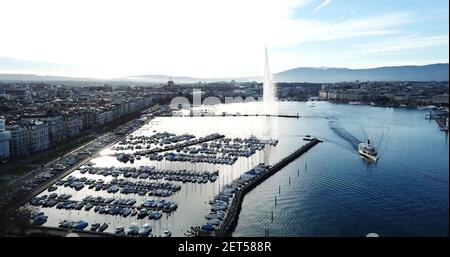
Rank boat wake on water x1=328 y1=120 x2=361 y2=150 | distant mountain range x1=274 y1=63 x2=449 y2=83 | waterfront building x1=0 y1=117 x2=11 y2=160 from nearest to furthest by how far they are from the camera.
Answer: waterfront building x1=0 y1=117 x2=11 y2=160
boat wake on water x1=328 y1=120 x2=361 y2=150
distant mountain range x1=274 y1=63 x2=449 y2=83

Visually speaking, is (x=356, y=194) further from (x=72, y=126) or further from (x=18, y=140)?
(x=72, y=126)

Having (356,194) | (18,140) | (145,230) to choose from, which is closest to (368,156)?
(356,194)

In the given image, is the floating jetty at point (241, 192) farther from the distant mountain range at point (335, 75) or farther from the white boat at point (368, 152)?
the distant mountain range at point (335, 75)

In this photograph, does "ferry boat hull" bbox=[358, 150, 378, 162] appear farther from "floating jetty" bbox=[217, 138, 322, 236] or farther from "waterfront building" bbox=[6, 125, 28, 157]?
"waterfront building" bbox=[6, 125, 28, 157]

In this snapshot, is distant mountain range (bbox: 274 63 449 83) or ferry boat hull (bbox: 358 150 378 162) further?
distant mountain range (bbox: 274 63 449 83)

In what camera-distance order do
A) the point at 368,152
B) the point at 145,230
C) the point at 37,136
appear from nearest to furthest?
the point at 145,230, the point at 368,152, the point at 37,136

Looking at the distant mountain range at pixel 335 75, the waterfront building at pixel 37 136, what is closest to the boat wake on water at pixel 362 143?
the waterfront building at pixel 37 136

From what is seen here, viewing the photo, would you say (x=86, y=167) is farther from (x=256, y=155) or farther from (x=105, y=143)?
(x=256, y=155)

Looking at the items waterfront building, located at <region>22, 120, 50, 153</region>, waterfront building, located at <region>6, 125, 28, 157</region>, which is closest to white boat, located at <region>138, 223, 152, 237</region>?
waterfront building, located at <region>6, 125, 28, 157</region>

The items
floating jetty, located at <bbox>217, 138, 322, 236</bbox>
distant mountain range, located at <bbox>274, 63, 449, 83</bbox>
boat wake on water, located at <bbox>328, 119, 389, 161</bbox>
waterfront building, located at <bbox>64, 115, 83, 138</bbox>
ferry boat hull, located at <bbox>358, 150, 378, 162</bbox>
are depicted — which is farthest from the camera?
distant mountain range, located at <bbox>274, 63, 449, 83</bbox>

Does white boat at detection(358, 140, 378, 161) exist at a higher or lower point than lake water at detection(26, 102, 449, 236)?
higher
